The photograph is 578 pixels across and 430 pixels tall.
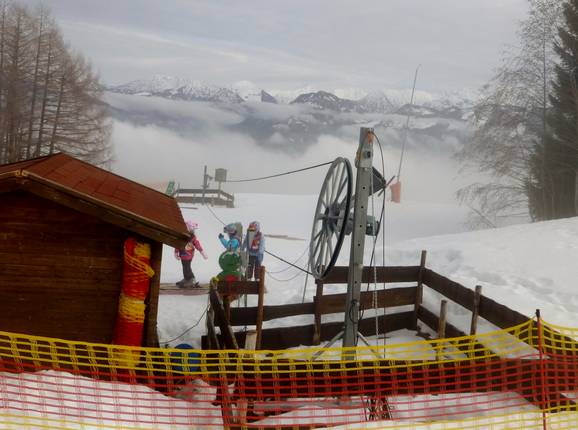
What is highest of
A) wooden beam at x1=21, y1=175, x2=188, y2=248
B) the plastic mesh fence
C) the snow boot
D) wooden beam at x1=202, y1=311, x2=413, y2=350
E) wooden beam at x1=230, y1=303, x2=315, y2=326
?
wooden beam at x1=21, y1=175, x2=188, y2=248

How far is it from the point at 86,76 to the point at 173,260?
17322 millimetres

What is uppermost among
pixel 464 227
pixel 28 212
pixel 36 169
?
pixel 36 169

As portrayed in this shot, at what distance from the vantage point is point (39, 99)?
23.8 metres

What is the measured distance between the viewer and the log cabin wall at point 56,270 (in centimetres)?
561

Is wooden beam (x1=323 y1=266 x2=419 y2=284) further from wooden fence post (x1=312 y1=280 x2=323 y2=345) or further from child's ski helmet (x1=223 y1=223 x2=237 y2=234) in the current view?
child's ski helmet (x1=223 y1=223 x2=237 y2=234)

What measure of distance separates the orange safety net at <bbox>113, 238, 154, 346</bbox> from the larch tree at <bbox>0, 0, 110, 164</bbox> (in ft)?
66.9

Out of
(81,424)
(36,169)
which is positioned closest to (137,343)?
(81,424)

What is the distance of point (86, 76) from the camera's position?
26.2 metres

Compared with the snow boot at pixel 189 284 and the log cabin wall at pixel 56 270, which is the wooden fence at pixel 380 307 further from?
the snow boot at pixel 189 284

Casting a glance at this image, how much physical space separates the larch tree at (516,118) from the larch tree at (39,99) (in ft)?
64.5

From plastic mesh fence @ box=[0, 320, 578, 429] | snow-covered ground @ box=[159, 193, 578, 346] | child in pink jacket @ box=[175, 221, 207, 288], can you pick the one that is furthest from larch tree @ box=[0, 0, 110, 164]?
plastic mesh fence @ box=[0, 320, 578, 429]

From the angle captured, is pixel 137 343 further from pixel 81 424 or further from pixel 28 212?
pixel 28 212

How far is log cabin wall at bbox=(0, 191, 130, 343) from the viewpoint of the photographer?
221 inches

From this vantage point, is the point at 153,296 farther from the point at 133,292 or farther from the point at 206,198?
the point at 206,198
